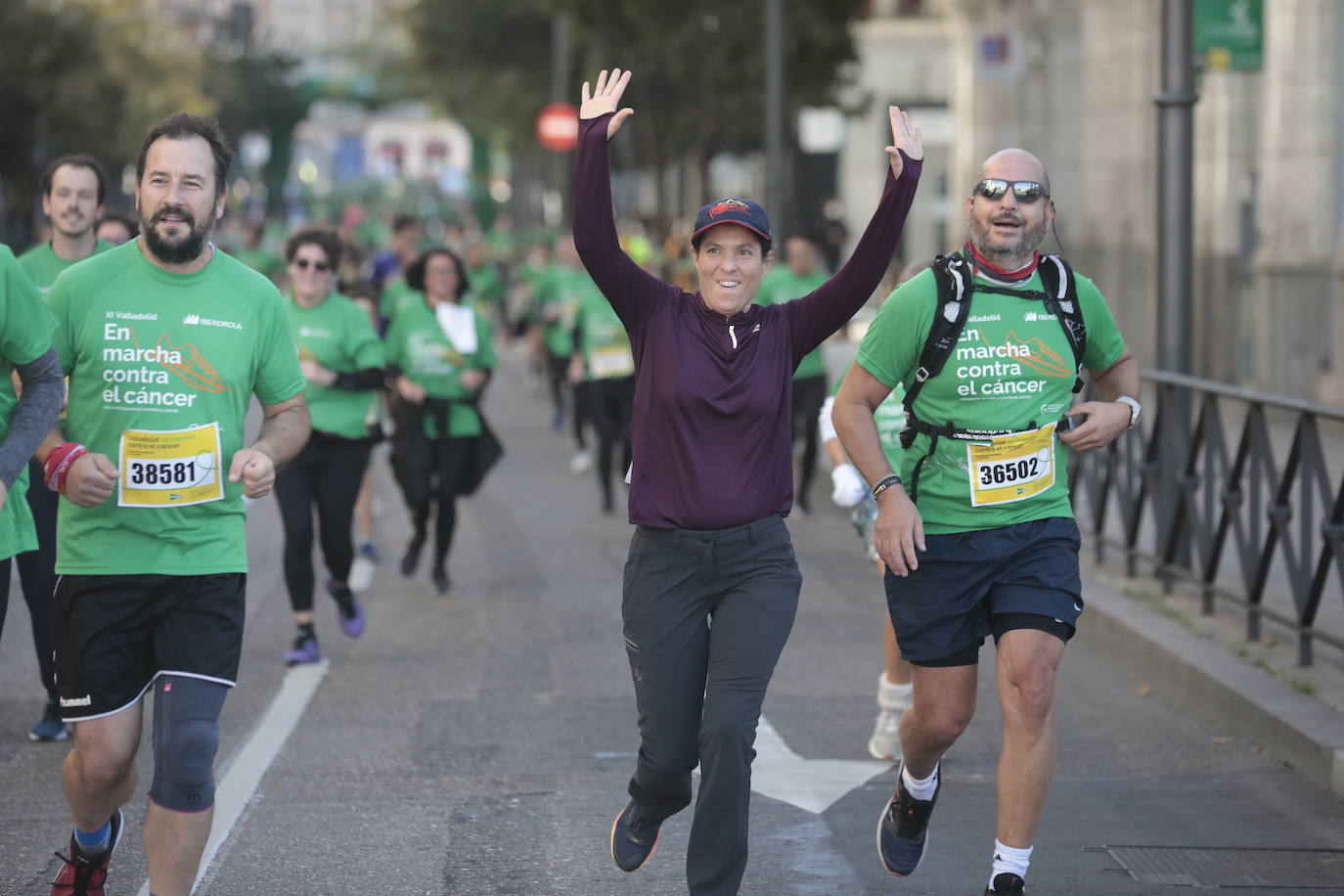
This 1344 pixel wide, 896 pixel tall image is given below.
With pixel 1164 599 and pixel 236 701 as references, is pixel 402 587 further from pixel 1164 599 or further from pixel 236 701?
pixel 1164 599

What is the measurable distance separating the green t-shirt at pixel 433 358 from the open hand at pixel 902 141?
5993 mm

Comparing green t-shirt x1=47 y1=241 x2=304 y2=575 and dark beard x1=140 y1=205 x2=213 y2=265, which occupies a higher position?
dark beard x1=140 y1=205 x2=213 y2=265

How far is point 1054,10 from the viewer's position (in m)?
28.5

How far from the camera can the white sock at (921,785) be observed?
588 cm

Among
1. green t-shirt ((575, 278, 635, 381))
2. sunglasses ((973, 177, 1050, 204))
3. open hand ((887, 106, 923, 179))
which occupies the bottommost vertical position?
green t-shirt ((575, 278, 635, 381))

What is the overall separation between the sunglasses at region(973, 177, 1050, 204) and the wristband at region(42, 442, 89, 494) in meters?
2.35

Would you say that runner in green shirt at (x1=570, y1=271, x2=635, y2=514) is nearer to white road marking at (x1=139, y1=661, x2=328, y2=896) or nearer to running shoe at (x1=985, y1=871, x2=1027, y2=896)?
white road marking at (x1=139, y1=661, x2=328, y2=896)

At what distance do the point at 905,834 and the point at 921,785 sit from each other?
5.6 inches

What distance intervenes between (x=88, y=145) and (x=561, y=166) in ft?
47.9

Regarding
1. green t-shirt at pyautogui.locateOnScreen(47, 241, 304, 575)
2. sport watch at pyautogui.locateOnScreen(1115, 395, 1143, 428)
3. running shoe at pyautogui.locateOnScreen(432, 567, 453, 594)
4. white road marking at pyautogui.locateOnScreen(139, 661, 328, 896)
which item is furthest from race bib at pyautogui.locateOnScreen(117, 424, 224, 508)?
running shoe at pyautogui.locateOnScreen(432, 567, 453, 594)

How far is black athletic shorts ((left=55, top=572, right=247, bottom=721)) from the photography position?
198 inches

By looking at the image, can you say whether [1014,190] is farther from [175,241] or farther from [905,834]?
[175,241]

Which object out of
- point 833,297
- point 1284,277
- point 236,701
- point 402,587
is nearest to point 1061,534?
point 833,297

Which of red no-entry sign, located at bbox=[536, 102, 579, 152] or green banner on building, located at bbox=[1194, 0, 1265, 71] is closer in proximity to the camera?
green banner on building, located at bbox=[1194, 0, 1265, 71]
